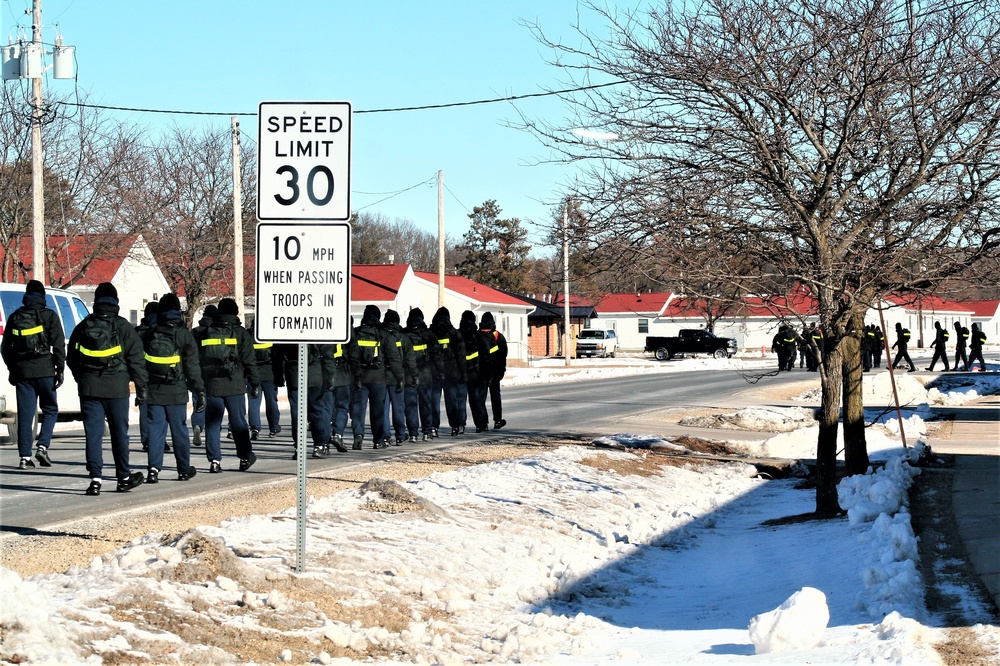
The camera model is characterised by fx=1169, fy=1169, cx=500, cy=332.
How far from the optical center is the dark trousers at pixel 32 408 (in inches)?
516

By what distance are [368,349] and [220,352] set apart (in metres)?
3.05

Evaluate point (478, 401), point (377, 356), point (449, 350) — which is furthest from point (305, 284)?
point (478, 401)

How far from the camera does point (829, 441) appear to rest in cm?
1148

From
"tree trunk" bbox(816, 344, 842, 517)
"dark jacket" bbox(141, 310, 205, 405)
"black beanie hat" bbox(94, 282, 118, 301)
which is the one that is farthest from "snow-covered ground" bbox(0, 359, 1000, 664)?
"black beanie hat" bbox(94, 282, 118, 301)

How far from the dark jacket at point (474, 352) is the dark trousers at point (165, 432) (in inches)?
263

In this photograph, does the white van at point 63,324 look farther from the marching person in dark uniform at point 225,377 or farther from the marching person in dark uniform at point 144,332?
the marching person in dark uniform at point 225,377

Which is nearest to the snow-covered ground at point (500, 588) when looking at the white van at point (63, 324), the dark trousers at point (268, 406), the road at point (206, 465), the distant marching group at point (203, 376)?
the distant marching group at point (203, 376)

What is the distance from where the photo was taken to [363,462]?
14484mm

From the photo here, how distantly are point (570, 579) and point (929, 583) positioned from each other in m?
2.40

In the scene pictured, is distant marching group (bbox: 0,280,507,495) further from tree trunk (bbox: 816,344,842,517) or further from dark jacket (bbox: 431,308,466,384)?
tree trunk (bbox: 816,344,842,517)

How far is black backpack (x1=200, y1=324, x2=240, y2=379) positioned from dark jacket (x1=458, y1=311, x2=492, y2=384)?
564 centimetres

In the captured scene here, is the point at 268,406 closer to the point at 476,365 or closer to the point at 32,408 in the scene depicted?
the point at 476,365

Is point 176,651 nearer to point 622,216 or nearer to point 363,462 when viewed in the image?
point 622,216

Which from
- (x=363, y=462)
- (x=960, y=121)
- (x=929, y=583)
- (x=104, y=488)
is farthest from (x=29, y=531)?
(x=960, y=121)
